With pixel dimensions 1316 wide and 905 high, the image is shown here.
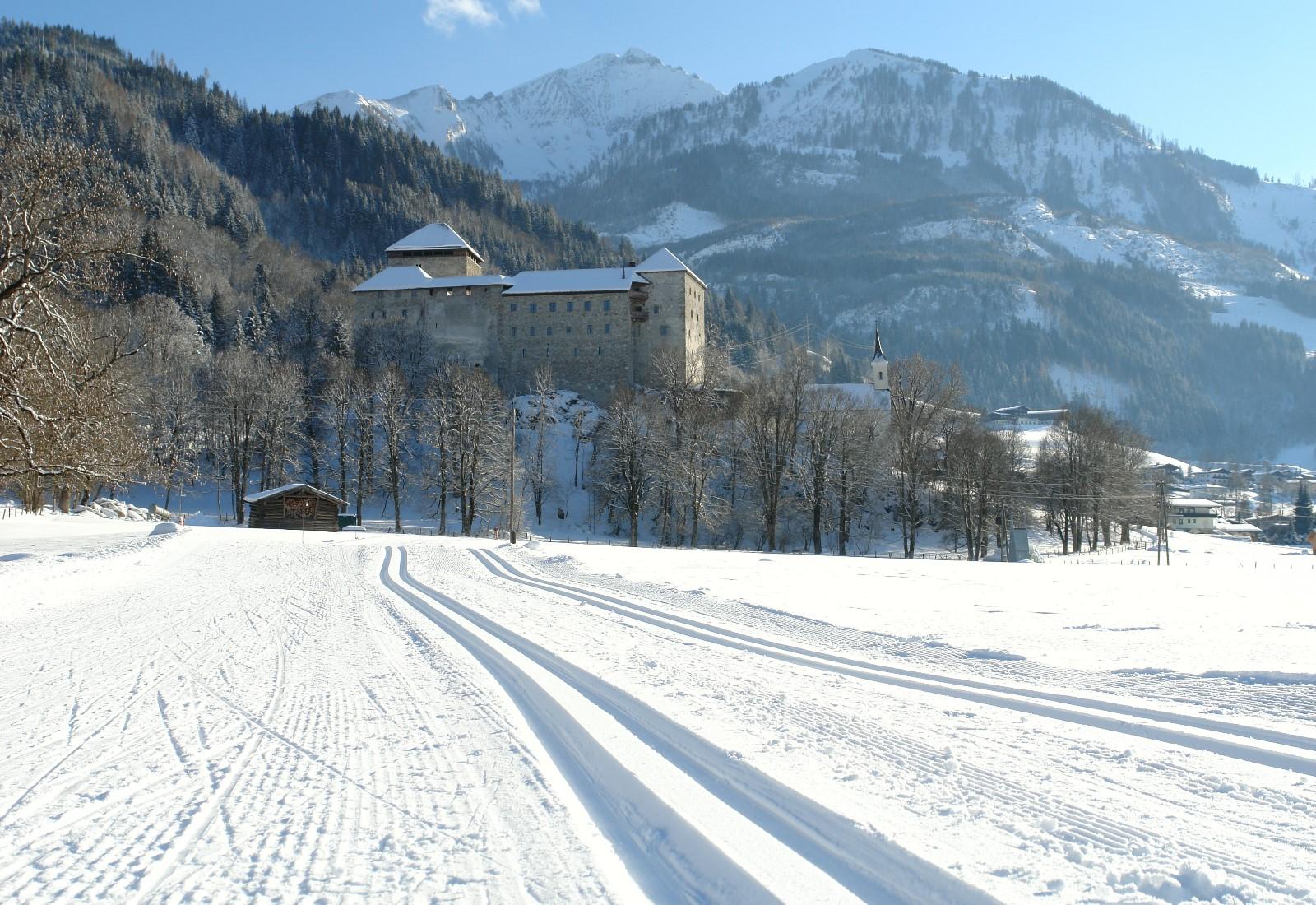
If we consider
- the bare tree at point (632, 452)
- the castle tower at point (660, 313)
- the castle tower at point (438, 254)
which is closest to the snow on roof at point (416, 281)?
the castle tower at point (438, 254)

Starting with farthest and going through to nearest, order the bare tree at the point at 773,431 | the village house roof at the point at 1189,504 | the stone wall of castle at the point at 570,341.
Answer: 1. the village house roof at the point at 1189,504
2. the stone wall of castle at the point at 570,341
3. the bare tree at the point at 773,431

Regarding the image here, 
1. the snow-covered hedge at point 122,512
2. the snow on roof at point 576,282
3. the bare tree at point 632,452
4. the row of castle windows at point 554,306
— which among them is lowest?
the snow-covered hedge at point 122,512

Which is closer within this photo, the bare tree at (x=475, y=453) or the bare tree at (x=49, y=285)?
the bare tree at (x=49, y=285)

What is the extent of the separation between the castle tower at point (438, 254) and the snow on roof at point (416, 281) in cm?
922

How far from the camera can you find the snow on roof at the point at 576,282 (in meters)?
80.7

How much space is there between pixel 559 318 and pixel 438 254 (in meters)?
24.9

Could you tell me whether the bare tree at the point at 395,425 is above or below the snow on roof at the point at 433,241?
below

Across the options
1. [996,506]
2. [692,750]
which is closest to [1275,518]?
[996,506]

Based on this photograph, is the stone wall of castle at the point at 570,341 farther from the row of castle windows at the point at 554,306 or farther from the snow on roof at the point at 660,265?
the snow on roof at the point at 660,265

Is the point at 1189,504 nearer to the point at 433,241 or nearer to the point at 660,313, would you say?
the point at 660,313

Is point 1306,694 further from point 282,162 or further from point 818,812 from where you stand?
point 282,162

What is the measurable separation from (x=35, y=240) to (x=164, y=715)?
12.1 meters

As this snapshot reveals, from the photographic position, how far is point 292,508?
4684 centimetres

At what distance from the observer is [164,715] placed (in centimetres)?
673
